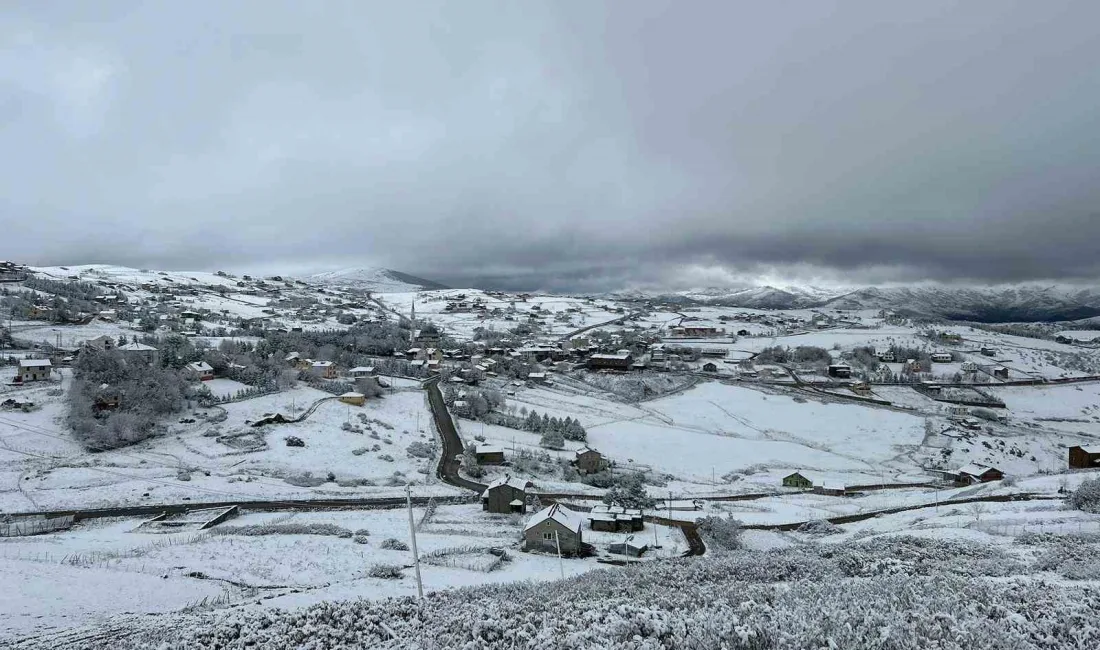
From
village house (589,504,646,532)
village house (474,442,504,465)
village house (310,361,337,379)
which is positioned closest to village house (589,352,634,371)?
village house (310,361,337,379)

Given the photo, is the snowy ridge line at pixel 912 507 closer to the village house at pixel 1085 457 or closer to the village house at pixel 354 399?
the village house at pixel 1085 457

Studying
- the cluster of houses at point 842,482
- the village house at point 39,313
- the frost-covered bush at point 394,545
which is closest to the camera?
the frost-covered bush at point 394,545

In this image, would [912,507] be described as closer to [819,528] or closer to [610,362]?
[819,528]

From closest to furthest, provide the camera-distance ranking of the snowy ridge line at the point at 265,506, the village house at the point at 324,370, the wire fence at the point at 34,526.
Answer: the wire fence at the point at 34,526
the snowy ridge line at the point at 265,506
the village house at the point at 324,370

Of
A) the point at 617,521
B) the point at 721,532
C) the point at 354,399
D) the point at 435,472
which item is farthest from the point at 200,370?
the point at 721,532

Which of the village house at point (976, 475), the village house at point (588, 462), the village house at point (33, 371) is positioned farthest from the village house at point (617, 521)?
the village house at point (33, 371)

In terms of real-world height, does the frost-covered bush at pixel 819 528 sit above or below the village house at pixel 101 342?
below
